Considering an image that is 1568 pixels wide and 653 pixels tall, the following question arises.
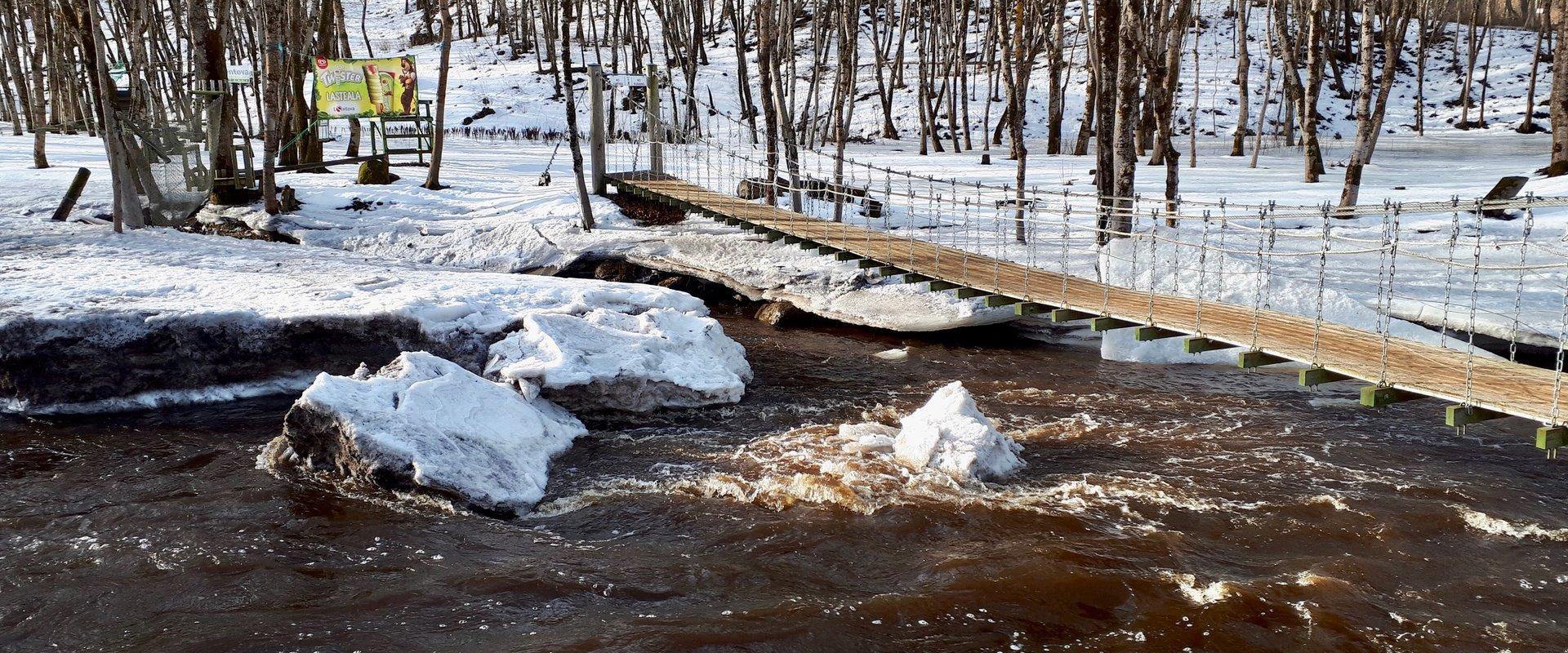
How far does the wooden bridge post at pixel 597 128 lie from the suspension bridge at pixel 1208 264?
16mm

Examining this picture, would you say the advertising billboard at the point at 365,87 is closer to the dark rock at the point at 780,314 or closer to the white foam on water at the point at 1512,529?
the dark rock at the point at 780,314

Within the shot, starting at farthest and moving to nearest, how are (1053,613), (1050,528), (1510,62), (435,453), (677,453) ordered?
1. (1510,62)
2. (677,453)
3. (435,453)
4. (1050,528)
5. (1053,613)

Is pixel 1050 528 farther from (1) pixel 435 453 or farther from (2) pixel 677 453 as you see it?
(1) pixel 435 453

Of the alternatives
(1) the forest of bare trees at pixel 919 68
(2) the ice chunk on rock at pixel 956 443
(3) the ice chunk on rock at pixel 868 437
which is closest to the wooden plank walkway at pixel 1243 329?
(1) the forest of bare trees at pixel 919 68

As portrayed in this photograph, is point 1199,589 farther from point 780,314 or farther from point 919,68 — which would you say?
point 919,68

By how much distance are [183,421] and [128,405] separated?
0.47m

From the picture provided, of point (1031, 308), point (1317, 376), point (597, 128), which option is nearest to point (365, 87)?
point (597, 128)

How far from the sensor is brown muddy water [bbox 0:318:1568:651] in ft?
11.3

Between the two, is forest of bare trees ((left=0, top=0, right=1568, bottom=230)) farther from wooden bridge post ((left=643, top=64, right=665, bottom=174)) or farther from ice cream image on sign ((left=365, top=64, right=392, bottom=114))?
ice cream image on sign ((left=365, top=64, right=392, bottom=114))

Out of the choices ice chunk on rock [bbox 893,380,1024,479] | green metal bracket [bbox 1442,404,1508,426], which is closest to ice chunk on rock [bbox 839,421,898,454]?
ice chunk on rock [bbox 893,380,1024,479]

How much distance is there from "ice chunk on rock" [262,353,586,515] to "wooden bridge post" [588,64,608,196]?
5.17m

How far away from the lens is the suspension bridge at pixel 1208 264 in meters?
4.19

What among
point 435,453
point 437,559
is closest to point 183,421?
point 435,453

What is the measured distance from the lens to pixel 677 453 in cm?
509
